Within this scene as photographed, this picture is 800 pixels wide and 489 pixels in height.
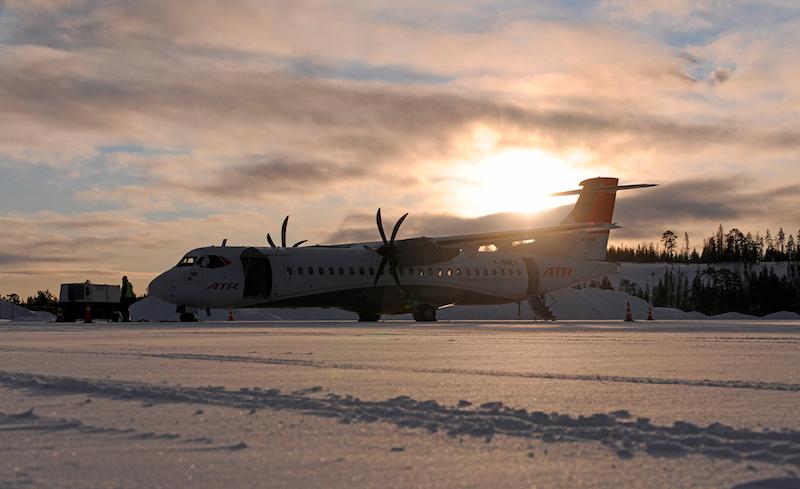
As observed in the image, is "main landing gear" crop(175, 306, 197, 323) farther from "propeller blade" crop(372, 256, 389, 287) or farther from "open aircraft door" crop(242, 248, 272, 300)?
"propeller blade" crop(372, 256, 389, 287)

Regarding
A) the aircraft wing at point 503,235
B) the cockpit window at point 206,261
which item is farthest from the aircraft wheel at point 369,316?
the cockpit window at point 206,261

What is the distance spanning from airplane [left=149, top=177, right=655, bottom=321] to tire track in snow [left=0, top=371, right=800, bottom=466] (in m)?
27.3

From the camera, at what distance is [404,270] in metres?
39.3

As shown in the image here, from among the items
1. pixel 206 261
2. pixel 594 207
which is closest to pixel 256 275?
pixel 206 261

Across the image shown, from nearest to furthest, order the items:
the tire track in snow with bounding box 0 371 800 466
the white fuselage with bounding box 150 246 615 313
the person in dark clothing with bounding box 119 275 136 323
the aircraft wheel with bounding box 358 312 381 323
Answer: the tire track in snow with bounding box 0 371 800 466 → the white fuselage with bounding box 150 246 615 313 → the aircraft wheel with bounding box 358 312 381 323 → the person in dark clothing with bounding box 119 275 136 323

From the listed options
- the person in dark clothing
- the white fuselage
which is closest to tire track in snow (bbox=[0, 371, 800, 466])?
the white fuselage

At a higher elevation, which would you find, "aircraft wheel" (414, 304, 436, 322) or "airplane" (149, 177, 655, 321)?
"airplane" (149, 177, 655, 321)

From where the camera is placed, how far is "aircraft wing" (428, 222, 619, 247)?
38344mm

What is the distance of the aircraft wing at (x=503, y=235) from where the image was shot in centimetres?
3834

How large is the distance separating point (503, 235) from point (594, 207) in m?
9.46

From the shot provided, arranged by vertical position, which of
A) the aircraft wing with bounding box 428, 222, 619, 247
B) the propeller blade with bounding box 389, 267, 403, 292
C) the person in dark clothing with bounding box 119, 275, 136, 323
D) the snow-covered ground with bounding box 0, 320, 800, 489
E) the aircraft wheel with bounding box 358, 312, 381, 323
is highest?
the aircraft wing with bounding box 428, 222, 619, 247

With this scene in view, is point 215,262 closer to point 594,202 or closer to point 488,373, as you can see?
point 594,202

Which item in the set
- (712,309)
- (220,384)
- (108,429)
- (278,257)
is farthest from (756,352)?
(712,309)

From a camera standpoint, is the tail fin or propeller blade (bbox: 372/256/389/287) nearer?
propeller blade (bbox: 372/256/389/287)
